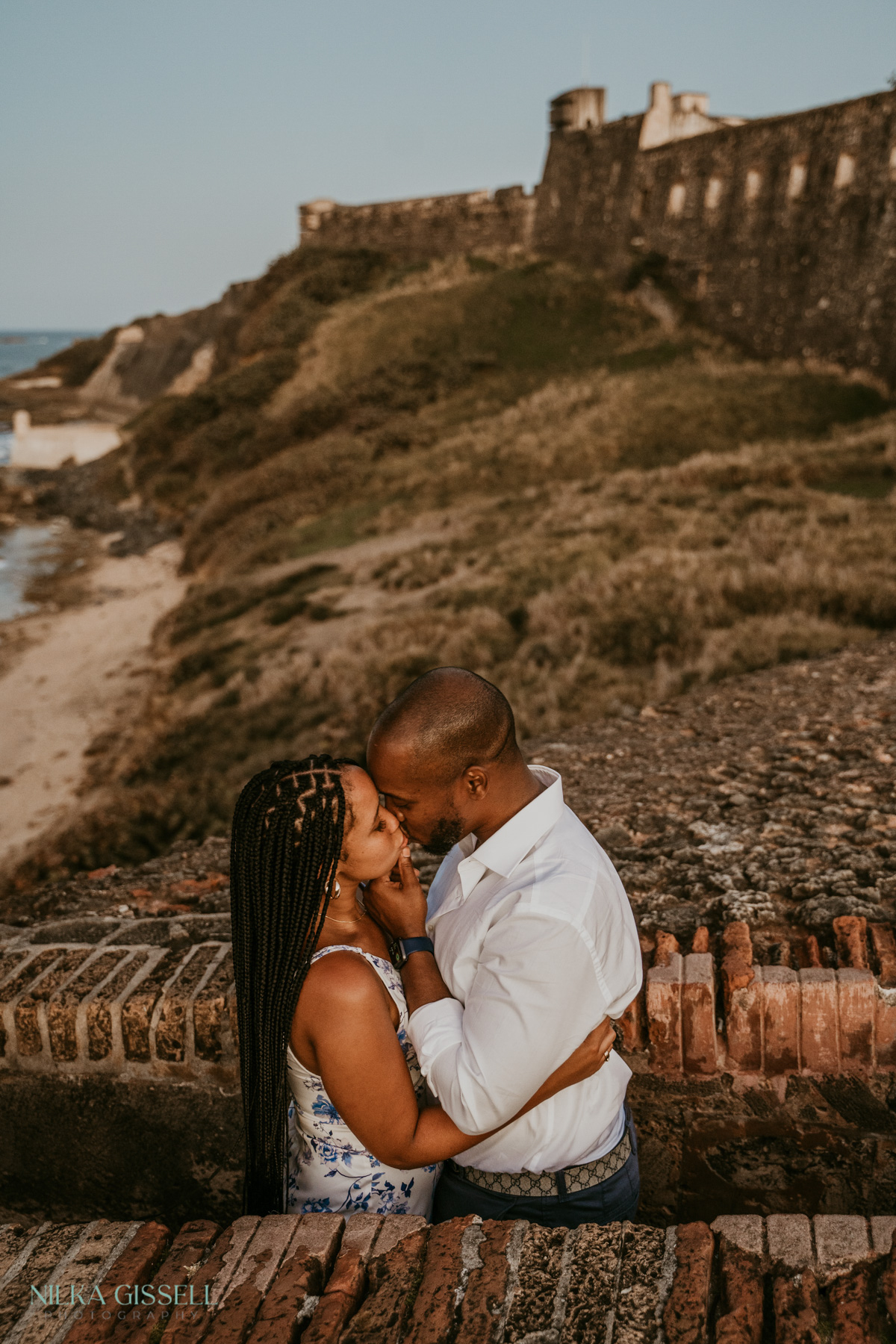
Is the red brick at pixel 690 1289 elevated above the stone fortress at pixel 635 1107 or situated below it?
above

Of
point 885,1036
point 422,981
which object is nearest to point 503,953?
point 422,981

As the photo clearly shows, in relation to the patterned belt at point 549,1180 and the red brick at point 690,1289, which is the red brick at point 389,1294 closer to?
the patterned belt at point 549,1180

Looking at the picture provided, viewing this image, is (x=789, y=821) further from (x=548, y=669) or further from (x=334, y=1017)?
(x=548, y=669)

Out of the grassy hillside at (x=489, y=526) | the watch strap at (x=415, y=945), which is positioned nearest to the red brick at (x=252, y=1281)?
the watch strap at (x=415, y=945)

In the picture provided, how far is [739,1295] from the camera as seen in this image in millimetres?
1863

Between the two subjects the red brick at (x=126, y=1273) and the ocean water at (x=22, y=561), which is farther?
the ocean water at (x=22, y=561)

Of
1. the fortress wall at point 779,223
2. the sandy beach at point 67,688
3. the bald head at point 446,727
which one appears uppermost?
the fortress wall at point 779,223

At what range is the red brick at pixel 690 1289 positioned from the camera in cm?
180

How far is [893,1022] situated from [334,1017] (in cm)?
173

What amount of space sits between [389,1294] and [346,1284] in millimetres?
95

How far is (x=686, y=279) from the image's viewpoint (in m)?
29.2

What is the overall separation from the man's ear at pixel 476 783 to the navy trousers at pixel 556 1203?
968 mm

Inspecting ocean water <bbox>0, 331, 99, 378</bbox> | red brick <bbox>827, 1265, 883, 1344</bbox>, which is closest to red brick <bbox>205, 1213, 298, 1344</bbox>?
red brick <bbox>827, 1265, 883, 1344</bbox>

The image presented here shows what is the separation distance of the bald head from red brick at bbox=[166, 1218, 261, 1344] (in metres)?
1.13
